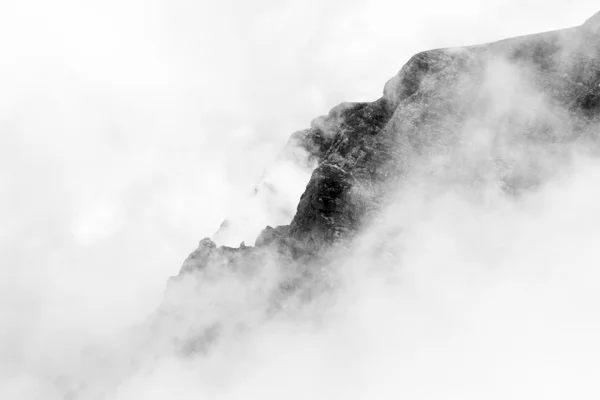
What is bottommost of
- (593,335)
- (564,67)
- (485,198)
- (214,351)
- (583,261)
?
(593,335)

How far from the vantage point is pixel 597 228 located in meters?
107

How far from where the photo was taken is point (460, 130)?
12025 cm

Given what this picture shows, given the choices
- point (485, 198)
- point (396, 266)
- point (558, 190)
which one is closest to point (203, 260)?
point (396, 266)

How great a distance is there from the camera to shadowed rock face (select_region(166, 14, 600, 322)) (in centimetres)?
11294

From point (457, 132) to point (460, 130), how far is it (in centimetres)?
80

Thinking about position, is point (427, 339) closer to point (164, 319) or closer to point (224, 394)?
point (224, 394)

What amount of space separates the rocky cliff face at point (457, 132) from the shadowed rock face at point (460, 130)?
0.71ft

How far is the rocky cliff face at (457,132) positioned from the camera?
113 meters

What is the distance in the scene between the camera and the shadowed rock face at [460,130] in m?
113

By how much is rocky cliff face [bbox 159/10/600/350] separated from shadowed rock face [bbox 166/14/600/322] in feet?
0.71

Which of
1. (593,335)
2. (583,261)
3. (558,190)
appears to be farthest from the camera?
(558,190)

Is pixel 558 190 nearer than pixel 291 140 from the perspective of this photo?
Yes

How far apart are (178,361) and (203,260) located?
34.9 metres

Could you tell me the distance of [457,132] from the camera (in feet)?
395
